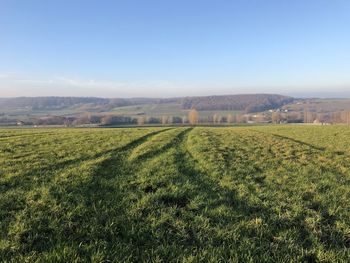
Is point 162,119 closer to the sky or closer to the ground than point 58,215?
closer to the ground

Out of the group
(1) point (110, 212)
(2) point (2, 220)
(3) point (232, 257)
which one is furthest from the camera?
(1) point (110, 212)

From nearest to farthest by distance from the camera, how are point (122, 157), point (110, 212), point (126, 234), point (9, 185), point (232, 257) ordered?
point (232, 257) → point (126, 234) → point (110, 212) → point (9, 185) → point (122, 157)

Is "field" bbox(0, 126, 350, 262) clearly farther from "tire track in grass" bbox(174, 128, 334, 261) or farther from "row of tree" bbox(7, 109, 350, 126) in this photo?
"row of tree" bbox(7, 109, 350, 126)

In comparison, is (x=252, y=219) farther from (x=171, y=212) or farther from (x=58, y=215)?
(x=58, y=215)

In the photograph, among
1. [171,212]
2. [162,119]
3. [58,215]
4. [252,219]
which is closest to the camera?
[58,215]

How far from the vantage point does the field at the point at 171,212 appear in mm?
5312

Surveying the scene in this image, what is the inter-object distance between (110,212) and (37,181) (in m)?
4.10

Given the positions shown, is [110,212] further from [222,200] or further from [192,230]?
[222,200]

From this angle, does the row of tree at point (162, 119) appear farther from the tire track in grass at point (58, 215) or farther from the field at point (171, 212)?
the tire track in grass at point (58, 215)

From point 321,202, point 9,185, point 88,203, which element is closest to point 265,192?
point 321,202

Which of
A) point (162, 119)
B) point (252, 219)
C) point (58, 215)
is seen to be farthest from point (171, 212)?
point (162, 119)

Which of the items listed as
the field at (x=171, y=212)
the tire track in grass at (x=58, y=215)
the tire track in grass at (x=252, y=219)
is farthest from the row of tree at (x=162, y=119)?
the tire track in grass at (x=252, y=219)

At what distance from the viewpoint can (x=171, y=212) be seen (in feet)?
23.3

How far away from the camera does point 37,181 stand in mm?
9703
